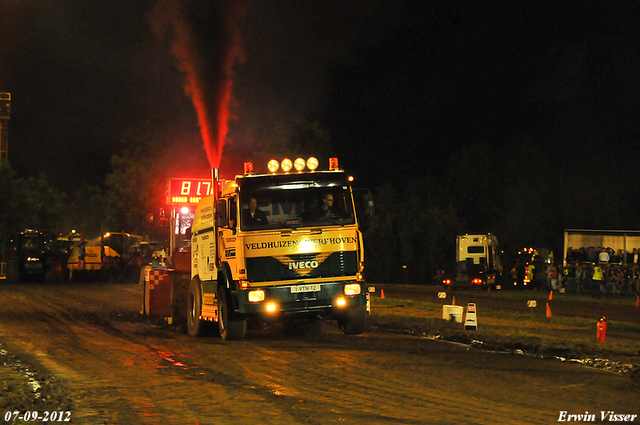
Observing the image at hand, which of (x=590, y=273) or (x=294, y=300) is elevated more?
(x=590, y=273)

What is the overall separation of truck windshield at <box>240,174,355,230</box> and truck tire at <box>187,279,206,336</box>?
2.88 metres

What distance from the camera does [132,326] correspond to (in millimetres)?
18359

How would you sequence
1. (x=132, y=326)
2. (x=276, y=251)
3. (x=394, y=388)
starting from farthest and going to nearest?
(x=132, y=326)
(x=276, y=251)
(x=394, y=388)

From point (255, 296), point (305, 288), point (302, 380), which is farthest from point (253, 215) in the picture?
point (302, 380)

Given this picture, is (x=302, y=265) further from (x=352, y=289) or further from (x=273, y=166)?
(x=273, y=166)

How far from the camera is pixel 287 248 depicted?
14.2m

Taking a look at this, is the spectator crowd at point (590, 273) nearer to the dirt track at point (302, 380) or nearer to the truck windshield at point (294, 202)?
the truck windshield at point (294, 202)

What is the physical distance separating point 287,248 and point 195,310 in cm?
335

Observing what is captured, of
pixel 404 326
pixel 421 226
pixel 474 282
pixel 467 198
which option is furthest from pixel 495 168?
pixel 404 326

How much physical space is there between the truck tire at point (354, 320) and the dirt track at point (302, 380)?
0.21 metres

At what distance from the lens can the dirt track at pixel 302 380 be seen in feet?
27.3

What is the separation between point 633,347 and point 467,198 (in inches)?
2385

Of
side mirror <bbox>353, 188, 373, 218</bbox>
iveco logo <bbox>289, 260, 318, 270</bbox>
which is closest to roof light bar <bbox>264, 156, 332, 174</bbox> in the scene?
side mirror <bbox>353, 188, 373, 218</bbox>

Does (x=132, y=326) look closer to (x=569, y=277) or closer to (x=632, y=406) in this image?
(x=632, y=406)
